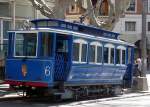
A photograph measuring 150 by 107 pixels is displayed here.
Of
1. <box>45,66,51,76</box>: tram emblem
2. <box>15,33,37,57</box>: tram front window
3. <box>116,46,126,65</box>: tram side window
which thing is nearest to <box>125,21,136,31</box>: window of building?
<box>116,46,126,65</box>: tram side window

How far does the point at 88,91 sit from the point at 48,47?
3.65 metres

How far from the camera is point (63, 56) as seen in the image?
19.8 metres

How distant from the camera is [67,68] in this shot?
64.7 feet

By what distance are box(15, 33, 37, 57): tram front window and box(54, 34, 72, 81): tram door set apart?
2.85ft

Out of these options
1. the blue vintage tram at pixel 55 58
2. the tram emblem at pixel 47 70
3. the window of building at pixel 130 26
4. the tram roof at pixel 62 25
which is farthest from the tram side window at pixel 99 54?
the window of building at pixel 130 26

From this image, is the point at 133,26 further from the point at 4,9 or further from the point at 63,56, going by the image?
the point at 63,56

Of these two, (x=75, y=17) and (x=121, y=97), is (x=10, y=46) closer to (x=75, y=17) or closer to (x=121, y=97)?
(x=121, y=97)

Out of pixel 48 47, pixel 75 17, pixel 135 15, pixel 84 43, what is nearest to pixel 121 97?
pixel 84 43

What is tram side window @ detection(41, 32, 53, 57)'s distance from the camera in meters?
19.2

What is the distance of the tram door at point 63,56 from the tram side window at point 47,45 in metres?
0.43

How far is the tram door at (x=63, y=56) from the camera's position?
19.7 meters

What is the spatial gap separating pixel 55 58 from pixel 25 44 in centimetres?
131

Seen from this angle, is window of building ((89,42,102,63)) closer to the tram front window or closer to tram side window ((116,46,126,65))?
tram side window ((116,46,126,65))

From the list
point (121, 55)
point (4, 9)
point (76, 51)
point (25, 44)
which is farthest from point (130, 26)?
point (25, 44)
